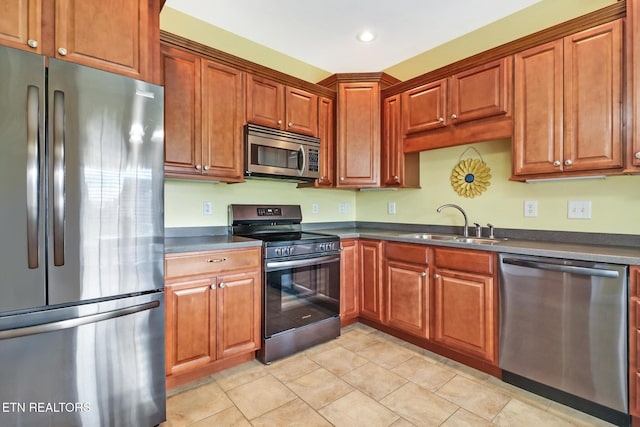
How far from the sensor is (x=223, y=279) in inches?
83.3

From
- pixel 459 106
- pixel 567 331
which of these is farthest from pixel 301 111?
pixel 567 331

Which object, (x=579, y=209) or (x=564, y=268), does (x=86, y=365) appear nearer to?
(x=564, y=268)

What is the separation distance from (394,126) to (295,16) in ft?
4.23

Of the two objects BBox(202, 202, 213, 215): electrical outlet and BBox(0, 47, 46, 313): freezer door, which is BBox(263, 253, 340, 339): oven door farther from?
BBox(0, 47, 46, 313): freezer door

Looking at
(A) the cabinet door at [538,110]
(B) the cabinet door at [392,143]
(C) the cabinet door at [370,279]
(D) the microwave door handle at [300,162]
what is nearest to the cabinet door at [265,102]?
(D) the microwave door handle at [300,162]

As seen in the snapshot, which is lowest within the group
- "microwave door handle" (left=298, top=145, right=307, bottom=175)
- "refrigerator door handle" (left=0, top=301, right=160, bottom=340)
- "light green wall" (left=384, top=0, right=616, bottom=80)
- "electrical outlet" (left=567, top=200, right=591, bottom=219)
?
"refrigerator door handle" (left=0, top=301, right=160, bottom=340)

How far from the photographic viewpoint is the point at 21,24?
52.0 inches

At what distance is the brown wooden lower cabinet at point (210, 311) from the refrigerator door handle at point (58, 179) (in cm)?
62

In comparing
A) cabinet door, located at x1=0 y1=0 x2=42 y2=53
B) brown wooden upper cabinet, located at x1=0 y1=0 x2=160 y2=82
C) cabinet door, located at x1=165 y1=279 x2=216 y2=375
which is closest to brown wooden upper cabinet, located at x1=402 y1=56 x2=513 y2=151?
brown wooden upper cabinet, located at x1=0 y1=0 x2=160 y2=82

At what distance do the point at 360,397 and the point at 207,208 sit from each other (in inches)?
72.6

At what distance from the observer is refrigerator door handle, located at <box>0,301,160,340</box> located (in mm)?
1228

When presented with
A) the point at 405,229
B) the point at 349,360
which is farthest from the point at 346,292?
the point at 405,229

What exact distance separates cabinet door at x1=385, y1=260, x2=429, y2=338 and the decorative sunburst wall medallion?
2.80ft

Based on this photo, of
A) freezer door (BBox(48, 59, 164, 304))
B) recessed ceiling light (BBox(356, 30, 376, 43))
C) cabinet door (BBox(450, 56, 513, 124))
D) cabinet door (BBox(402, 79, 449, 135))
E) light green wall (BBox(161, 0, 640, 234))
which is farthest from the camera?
recessed ceiling light (BBox(356, 30, 376, 43))
